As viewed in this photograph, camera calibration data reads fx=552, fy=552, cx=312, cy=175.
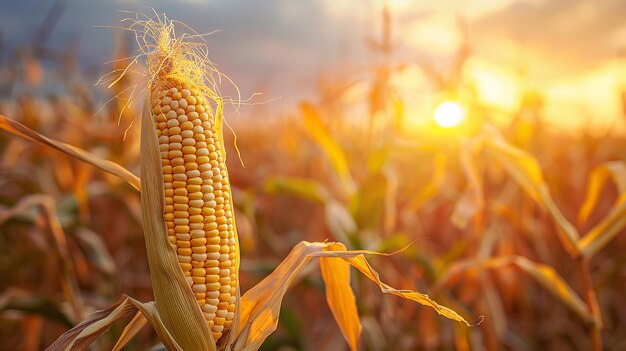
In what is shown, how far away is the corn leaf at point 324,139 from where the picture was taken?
10.2 ft

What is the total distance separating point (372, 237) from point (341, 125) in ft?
17.7

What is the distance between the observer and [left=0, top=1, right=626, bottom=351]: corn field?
3.96ft

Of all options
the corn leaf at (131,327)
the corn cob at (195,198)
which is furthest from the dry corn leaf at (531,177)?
the corn leaf at (131,327)

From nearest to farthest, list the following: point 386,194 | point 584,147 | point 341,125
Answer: point 386,194 → point 584,147 → point 341,125

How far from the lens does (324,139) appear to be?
319 cm

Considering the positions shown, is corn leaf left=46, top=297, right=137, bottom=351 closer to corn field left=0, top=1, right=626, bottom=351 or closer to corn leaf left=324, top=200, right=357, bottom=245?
corn field left=0, top=1, right=626, bottom=351

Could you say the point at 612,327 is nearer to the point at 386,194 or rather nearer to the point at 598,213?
the point at 598,213

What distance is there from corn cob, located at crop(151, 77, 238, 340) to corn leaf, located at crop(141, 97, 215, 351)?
0.10 ft

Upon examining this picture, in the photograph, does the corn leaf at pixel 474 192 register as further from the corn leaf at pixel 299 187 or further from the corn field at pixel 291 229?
the corn leaf at pixel 299 187

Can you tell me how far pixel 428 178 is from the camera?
257 inches

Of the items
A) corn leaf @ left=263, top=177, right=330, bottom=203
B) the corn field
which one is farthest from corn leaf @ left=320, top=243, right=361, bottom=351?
corn leaf @ left=263, top=177, right=330, bottom=203

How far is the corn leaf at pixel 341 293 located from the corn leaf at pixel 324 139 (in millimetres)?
1696

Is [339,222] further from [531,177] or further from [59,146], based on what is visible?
[59,146]

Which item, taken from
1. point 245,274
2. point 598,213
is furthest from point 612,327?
point 245,274
